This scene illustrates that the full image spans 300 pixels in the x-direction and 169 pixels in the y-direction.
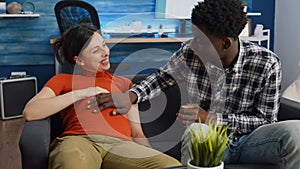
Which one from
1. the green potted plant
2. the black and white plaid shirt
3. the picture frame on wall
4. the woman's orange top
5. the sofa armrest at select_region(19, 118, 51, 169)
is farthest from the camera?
the picture frame on wall

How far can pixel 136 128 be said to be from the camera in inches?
79.1

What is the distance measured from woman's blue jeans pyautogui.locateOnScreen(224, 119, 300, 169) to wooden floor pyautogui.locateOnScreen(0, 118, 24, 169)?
1.69 meters

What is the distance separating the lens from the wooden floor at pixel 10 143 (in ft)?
9.55

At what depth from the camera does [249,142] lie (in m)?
1.68

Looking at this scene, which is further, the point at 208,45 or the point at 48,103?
the point at 48,103

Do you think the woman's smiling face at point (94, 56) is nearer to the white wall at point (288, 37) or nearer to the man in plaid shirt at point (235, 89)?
the man in plaid shirt at point (235, 89)

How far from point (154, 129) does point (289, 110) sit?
67cm

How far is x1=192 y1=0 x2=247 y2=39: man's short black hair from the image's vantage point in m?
1.67

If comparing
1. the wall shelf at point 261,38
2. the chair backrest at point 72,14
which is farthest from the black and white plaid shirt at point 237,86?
the wall shelf at point 261,38

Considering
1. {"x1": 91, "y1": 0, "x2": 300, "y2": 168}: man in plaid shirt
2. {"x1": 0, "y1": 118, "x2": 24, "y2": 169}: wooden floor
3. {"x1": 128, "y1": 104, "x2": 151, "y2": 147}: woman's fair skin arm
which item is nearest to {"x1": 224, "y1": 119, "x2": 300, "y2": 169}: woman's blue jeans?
{"x1": 91, "y1": 0, "x2": 300, "y2": 168}: man in plaid shirt

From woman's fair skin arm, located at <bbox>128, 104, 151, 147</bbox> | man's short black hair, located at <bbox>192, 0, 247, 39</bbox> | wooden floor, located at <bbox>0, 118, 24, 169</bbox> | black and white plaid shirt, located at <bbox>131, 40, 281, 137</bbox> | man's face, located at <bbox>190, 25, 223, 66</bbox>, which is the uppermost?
man's short black hair, located at <bbox>192, 0, 247, 39</bbox>

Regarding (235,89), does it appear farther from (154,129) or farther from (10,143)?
(10,143)

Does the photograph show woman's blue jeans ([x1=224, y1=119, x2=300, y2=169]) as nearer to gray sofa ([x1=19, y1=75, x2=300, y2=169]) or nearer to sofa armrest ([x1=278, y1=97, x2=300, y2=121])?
gray sofa ([x1=19, y1=75, x2=300, y2=169])

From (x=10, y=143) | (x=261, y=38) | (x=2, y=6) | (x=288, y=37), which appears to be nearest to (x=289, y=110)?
(x=10, y=143)
